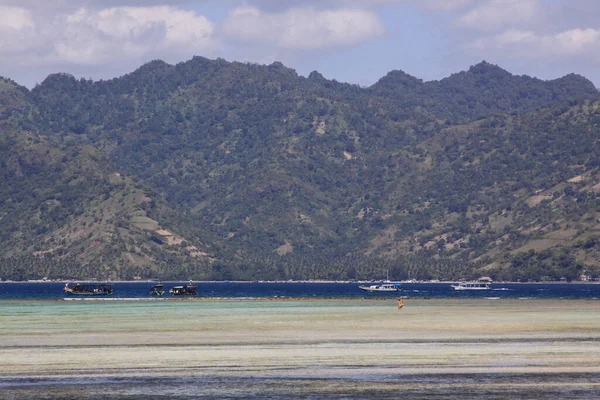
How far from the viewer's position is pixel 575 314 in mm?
144625

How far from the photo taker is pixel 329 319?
137625 millimetres

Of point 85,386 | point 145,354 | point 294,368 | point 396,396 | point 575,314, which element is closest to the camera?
point 396,396

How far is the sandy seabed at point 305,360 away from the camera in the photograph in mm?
60438

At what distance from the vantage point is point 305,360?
251 feet

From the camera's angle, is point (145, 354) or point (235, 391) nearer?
point (235, 391)

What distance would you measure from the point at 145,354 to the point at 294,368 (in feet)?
51.9

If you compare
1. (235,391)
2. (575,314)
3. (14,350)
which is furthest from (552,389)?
(575,314)

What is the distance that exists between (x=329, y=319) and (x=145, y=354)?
57443 millimetres

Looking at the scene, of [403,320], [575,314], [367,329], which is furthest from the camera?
[575,314]

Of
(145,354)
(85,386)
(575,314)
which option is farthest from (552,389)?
(575,314)

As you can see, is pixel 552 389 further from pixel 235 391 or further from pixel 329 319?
pixel 329 319

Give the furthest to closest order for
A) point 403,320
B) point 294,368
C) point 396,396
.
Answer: point 403,320
point 294,368
point 396,396

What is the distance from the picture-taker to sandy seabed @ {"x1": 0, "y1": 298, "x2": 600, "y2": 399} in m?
60.4

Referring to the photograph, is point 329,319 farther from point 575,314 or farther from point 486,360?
point 486,360
